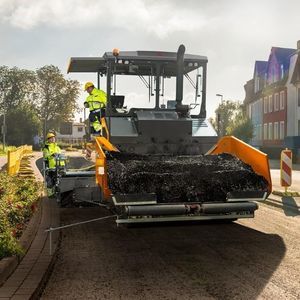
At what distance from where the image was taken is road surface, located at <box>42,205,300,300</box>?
183 inches

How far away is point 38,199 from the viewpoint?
10.6 meters

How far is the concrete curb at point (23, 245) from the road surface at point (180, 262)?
1.59 ft

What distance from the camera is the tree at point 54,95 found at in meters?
78.6

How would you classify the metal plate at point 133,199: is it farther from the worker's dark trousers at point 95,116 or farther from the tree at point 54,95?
the tree at point 54,95

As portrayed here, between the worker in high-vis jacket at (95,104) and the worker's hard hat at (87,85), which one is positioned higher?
the worker's hard hat at (87,85)

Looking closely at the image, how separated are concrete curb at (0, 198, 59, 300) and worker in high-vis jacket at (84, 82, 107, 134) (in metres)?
2.51

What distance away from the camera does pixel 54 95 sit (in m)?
79.2

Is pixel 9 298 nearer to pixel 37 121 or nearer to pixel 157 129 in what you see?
pixel 157 129

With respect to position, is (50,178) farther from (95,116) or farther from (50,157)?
(95,116)

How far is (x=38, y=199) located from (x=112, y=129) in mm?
3497

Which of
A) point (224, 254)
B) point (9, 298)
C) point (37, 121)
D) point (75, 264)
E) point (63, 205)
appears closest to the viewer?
point (9, 298)

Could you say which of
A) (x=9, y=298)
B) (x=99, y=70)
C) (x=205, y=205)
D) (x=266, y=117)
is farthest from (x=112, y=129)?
(x=266, y=117)

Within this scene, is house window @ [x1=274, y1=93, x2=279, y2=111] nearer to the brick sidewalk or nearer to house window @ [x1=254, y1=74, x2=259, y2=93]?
house window @ [x1=254, y1=74, x2=259, y2=93]

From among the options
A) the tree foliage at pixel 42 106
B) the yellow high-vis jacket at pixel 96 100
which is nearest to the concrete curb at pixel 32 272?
the yellow high-vis jacket at pixel 96 100
